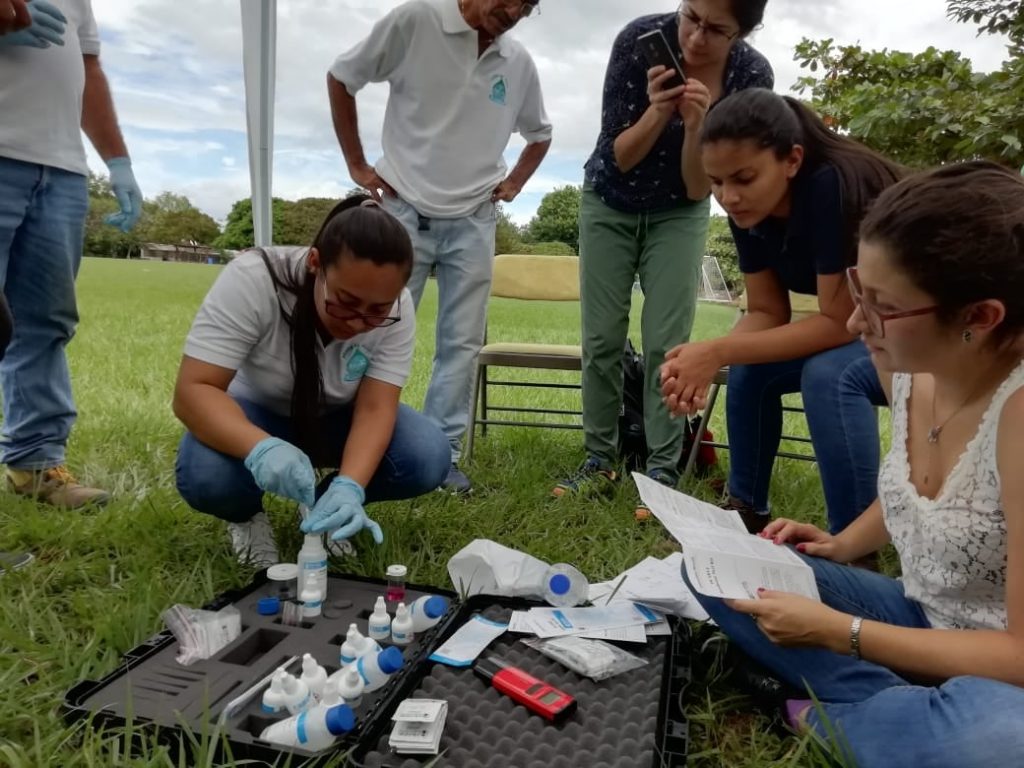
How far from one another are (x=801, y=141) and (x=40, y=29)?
198cm

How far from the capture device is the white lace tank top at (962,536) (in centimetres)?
109

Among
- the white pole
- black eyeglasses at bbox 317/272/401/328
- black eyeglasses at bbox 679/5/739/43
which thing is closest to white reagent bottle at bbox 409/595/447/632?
black eyeglasses at bbox 317/272/401/328

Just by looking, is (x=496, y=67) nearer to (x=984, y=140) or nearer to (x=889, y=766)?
(x=984, y=140)

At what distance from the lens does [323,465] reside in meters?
2.05

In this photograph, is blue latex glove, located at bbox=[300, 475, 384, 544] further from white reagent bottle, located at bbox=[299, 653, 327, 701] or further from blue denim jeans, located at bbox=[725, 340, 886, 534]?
blue denim jeans, located at bbox=[725, 340, 886, 534]

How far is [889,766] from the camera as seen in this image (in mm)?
1041

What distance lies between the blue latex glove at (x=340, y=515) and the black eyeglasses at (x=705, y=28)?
5.18 feet

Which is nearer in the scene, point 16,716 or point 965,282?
point 965,282

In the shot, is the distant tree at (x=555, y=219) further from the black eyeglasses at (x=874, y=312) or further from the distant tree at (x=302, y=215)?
the black eyeglasses at (x=874, y=312)

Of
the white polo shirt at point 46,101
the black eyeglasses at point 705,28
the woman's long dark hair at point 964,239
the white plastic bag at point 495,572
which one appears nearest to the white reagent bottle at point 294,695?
the white plastic bag at point 495,572

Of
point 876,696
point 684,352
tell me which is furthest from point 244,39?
point 876,696

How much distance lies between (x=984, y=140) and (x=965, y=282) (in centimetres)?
269

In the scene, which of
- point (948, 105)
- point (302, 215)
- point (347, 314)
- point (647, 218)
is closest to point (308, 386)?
point (347, 314)

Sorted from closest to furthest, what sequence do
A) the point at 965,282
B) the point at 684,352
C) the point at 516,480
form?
the point at 965,282 → the point at 684,352 → the point at 516,480
